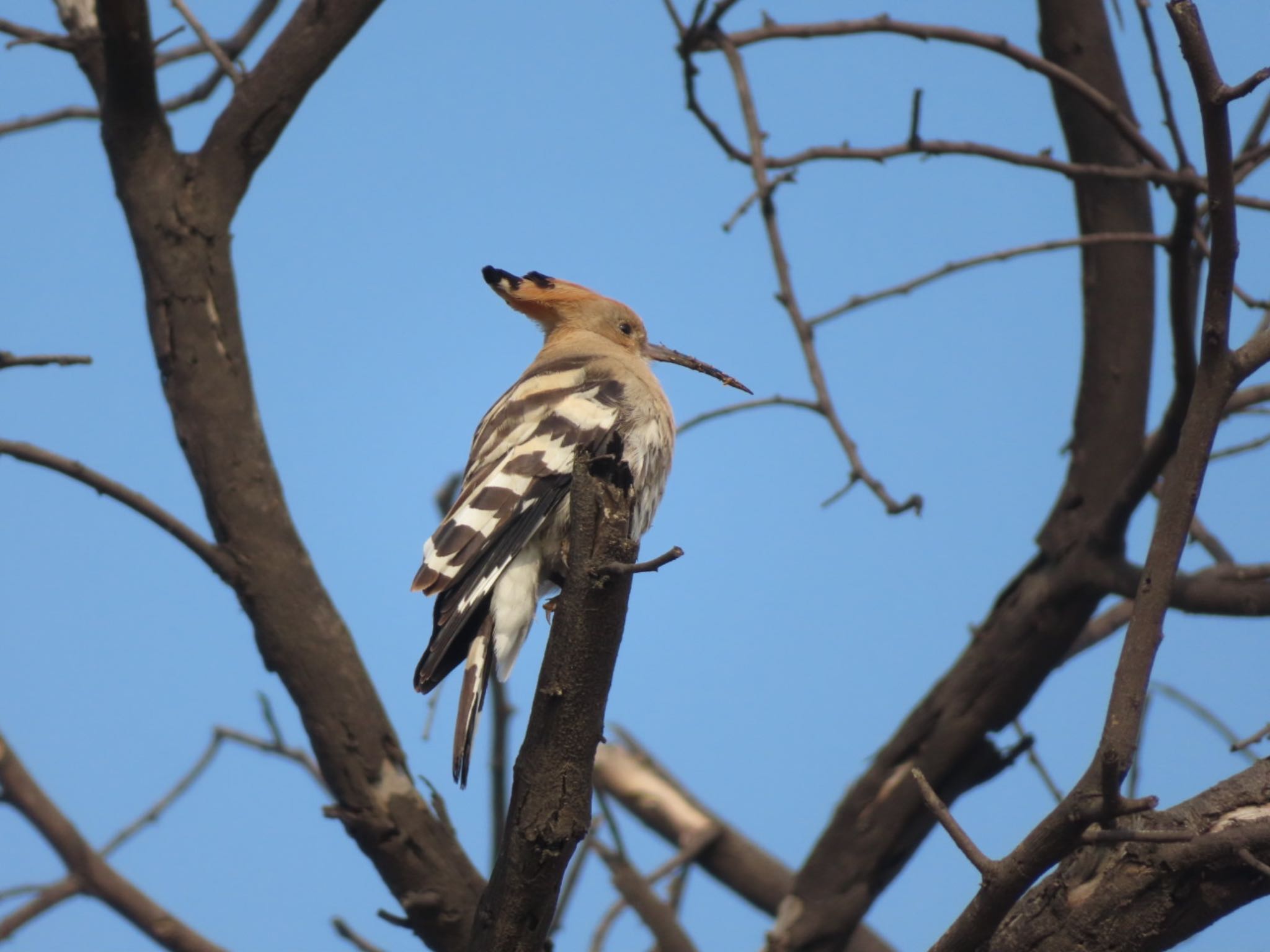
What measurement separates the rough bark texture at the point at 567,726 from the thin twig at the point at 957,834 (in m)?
0.47

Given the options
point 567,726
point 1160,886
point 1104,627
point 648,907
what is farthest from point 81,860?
point 1104,627

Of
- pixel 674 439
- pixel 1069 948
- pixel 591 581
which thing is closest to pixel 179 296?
pixel 674 439

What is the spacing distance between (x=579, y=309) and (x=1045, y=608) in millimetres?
1484

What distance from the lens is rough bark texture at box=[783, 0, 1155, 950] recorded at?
327 centimetres

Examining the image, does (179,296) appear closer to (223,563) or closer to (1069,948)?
(223,563)

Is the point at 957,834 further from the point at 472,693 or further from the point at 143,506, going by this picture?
the point at 143,506

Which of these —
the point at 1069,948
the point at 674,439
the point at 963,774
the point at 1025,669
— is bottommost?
the point at 1069,948

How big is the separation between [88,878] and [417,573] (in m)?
1.10

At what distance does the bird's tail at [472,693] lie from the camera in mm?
2215

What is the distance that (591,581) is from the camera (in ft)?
5.85

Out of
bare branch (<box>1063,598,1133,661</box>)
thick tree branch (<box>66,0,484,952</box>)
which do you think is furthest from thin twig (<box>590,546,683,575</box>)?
bare branch (<box>1063,598,1133,661</box>)

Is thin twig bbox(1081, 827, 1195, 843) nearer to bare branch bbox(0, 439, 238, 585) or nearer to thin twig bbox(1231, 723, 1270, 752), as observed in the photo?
thin twig bbox(1231, 723, 1270, 752)

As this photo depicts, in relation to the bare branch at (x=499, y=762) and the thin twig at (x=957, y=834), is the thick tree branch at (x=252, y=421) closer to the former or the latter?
the bare branch at (x=499, y=762)

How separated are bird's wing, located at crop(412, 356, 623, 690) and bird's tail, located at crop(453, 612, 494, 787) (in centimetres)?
3
